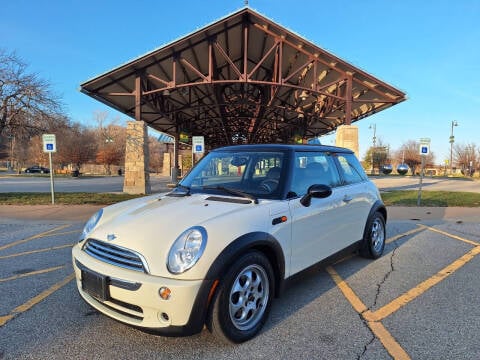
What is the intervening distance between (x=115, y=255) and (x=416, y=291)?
3311 millimetres

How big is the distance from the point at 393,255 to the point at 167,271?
4123 mm

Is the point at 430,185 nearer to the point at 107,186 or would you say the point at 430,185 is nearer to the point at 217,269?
the point at 107,186

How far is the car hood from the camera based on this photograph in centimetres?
228

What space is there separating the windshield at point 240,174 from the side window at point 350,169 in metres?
1.30

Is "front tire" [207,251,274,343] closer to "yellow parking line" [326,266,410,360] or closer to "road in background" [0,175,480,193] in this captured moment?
"yellow parking line" [326,266,410,360]

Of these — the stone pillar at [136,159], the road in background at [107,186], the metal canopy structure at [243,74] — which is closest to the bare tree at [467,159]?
the road in background at [107,186]

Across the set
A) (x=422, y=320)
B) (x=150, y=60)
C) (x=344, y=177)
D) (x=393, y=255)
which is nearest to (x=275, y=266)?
(x=422, y=320)

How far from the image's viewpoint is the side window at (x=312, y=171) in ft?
10.7

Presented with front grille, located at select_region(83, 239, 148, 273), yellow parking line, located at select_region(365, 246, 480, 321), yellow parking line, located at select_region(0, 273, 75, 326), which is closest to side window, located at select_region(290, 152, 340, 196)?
yellow parking line, located at select_region(365, 246, 480, 321)

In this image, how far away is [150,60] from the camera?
13633 millimetres

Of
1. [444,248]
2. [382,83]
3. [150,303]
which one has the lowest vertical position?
[444,248]

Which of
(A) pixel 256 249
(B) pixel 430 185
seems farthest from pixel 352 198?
(B) pixel 430 185

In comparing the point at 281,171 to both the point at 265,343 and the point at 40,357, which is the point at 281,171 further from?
the point at 40,357

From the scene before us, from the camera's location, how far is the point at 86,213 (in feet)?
29.2
